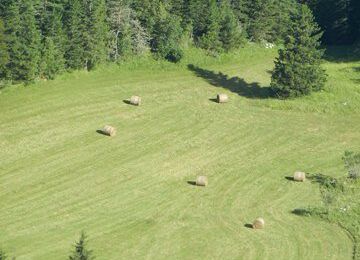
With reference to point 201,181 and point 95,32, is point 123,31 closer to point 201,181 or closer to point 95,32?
point 95,32

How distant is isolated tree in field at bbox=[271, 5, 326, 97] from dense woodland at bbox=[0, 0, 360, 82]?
5.54 ft

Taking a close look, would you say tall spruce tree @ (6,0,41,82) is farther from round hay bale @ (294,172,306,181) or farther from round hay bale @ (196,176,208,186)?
round hay bale @ (294,172,306,181)

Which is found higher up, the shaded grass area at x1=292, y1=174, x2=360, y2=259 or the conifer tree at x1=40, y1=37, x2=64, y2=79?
the conifer tree at x1=40, y1=37, x2=64, y2=79

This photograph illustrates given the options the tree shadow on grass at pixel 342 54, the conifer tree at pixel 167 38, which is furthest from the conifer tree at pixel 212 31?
the tree shadow on grass at pixel 342 54

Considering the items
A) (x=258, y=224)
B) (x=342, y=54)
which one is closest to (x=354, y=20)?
(x=342, y=54)

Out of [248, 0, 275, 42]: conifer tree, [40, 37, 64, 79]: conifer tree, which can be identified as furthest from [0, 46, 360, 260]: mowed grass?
[248, 0, 275, 42]: conifer tree

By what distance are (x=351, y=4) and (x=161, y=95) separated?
123 feet

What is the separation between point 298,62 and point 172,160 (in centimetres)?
2264

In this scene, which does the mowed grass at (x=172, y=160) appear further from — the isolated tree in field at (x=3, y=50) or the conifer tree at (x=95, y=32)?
the isolated tree in field at (x=3, y=50)

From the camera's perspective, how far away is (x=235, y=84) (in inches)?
3612

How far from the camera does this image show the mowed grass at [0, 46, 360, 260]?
57.7m

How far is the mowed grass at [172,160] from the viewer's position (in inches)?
2271

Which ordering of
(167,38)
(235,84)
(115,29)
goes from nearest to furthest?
(235,84)
(115,29)
(167,38)

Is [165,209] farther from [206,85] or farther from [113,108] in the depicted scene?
[206,85]
